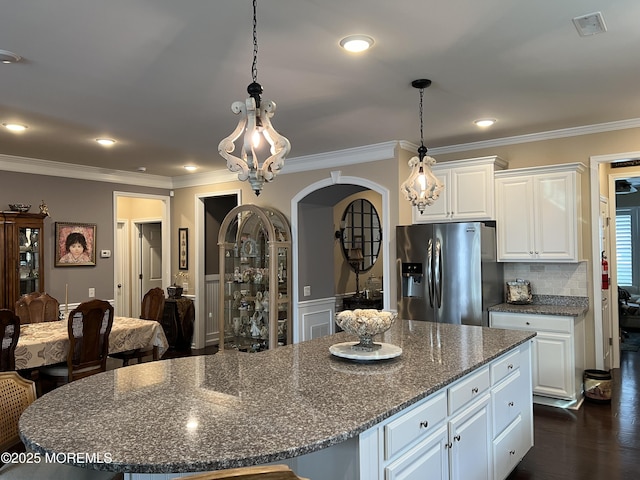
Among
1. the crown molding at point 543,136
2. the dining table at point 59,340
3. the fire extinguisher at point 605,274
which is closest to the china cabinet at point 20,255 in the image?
the dining table at point 59,340

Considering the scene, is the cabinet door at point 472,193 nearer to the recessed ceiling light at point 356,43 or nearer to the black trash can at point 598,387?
the black trash can at point 598,387

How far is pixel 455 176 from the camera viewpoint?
4.98 m

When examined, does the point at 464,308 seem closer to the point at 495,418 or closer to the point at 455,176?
the point at 455,176

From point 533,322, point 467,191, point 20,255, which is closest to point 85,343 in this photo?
point 20,255

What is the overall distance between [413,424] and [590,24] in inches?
88.6

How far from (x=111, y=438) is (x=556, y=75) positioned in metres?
3.38

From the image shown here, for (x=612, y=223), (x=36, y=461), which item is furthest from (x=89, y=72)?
(x=612, y=223)

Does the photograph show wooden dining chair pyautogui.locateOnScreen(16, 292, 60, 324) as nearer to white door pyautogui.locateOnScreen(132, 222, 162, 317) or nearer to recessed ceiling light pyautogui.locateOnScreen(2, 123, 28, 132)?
recessed ceiling light pyautogui.locateOnScreen(2, 123, 28, 132)

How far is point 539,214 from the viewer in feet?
15.2

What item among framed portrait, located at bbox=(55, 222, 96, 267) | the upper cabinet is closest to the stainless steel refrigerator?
the upper cabinet

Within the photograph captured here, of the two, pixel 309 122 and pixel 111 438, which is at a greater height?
pixel 309 122

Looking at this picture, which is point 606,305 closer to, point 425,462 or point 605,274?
point 605,274

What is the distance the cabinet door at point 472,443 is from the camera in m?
2.26

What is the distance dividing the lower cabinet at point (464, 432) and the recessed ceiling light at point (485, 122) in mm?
2092
